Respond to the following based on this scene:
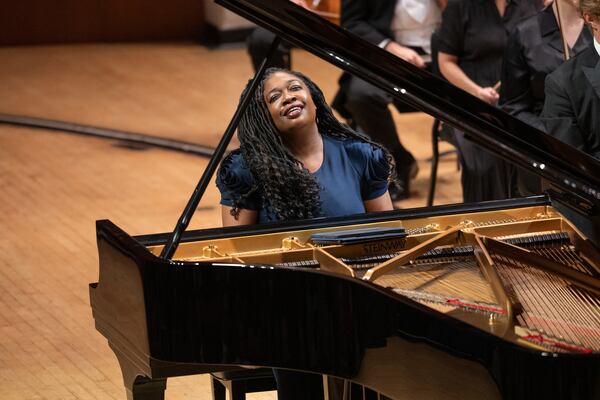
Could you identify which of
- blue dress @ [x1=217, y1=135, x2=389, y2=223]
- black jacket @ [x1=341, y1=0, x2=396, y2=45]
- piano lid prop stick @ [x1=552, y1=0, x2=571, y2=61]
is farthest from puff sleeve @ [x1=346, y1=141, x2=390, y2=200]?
black jacket @ [x1=341, y1=0, x2=396, y2=45]

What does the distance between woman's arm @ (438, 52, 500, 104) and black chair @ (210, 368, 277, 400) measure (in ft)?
6.68

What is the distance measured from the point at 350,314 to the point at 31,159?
404 centimetres

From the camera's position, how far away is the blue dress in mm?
3260

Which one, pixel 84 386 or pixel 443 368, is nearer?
pixel 443 368

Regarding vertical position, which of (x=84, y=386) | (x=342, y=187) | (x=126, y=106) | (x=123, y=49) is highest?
(x=123, y=49)

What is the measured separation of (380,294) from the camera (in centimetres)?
246

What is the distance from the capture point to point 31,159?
624cm

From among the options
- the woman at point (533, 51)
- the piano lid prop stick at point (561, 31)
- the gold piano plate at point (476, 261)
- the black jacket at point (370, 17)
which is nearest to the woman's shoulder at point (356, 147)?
the gold piano plate at point (476, 261)

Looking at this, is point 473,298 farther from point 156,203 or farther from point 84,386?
point 156,203

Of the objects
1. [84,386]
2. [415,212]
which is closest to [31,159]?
[84,386]

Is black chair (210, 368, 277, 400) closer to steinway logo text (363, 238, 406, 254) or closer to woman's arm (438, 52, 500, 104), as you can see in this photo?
steinway logo text (363, 238, 406, 254)

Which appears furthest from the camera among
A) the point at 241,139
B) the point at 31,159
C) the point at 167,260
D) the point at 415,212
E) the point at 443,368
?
the point at 31,159

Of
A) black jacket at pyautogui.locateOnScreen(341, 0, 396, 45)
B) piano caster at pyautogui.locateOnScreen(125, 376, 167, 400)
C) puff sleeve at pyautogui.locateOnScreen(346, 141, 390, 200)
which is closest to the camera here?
piano caster at pyautogui.locateOnScreen(125, 376, 167, 400)

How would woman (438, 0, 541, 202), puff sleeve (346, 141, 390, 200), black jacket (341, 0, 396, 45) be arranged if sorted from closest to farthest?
puff sleeve (346, 141, 390, 200) → woman (438, 0, 541, 202) → black jacket (341, 0, 396, 45)
